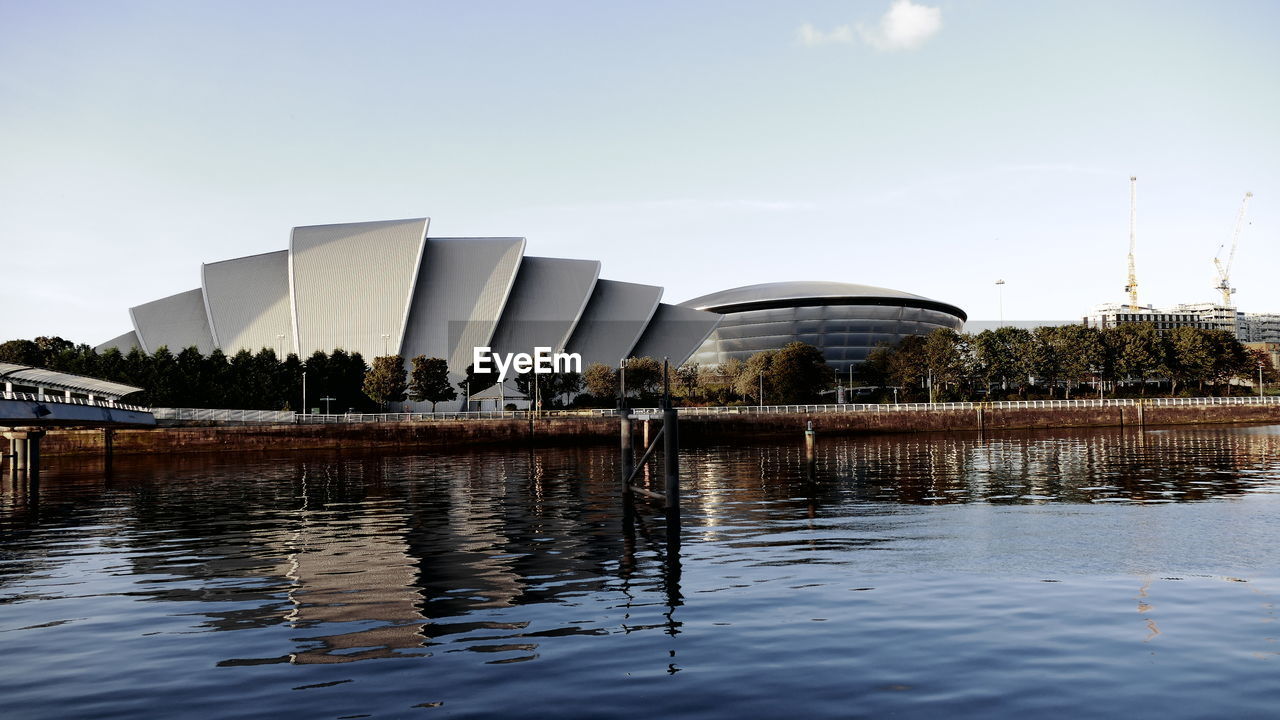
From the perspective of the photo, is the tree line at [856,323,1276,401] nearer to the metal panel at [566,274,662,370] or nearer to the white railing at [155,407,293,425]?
the metal panel at [566,274,662,370]

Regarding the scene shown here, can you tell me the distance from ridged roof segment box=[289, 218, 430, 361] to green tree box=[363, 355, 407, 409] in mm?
12927

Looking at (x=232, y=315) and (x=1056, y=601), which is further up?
(x=232, y=315)

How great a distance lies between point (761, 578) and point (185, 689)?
9.36 metres

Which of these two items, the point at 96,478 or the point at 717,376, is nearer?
the point at 96,478

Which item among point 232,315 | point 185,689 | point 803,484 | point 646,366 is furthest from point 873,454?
point 232,315

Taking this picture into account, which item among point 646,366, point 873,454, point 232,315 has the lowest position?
point 873,454

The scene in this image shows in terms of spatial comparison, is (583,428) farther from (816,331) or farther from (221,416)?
(816,331)

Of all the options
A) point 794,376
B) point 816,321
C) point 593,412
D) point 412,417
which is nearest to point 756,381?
point 794,376

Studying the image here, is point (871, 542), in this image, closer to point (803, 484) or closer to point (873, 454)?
point (803, 484)

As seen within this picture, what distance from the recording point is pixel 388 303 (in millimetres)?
126500

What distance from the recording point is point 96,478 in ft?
171

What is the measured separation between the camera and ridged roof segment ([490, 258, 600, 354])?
131 m

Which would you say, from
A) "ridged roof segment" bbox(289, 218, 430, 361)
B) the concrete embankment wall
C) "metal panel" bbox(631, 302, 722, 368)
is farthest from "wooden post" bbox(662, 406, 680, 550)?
"metal panel" bbox(631, 302, 722, 368)

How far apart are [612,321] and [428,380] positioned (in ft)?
115
